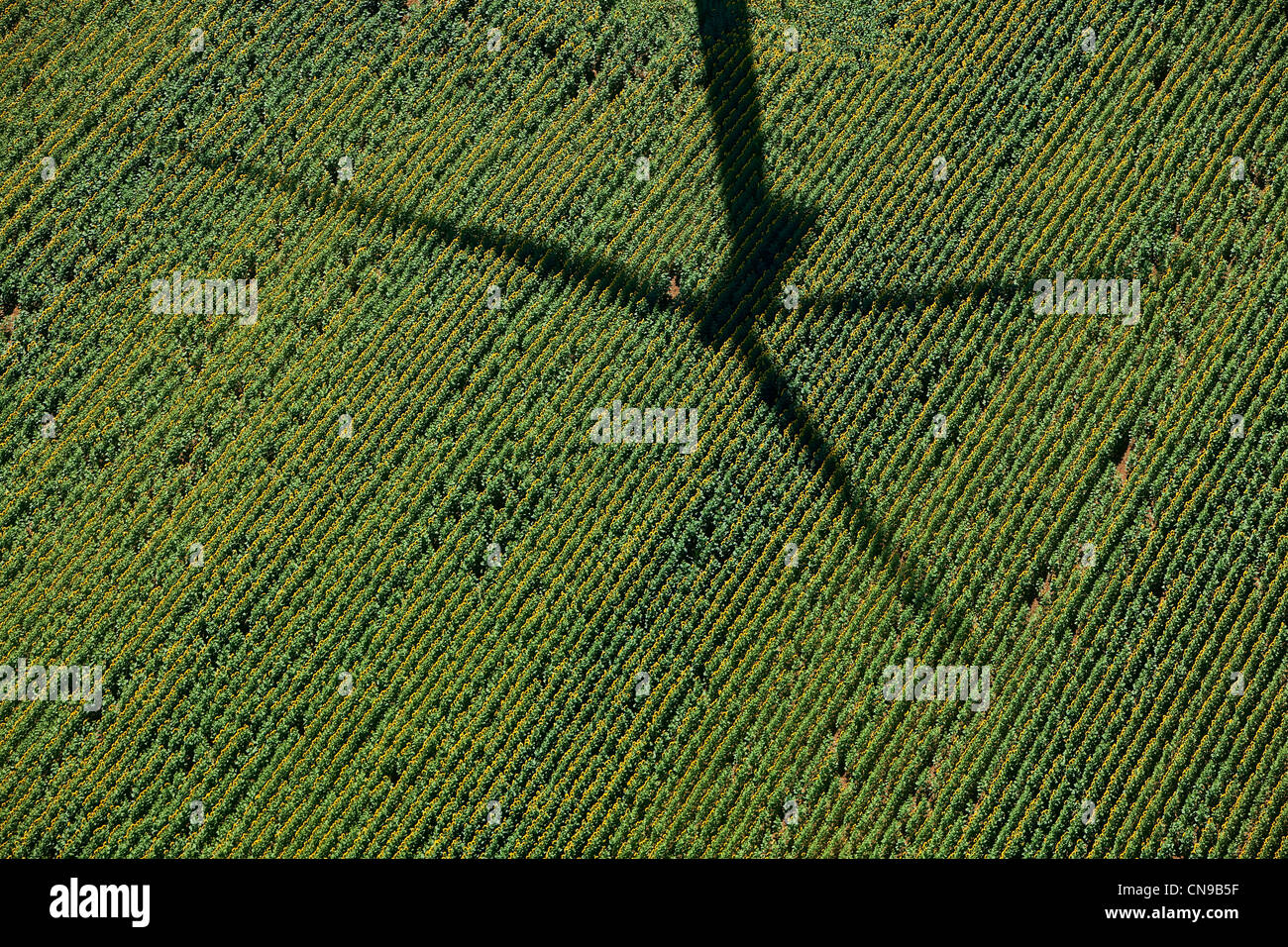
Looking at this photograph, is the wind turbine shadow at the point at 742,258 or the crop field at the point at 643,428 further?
the wind turbine shadow at the point at 742,258

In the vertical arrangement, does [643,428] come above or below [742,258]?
below

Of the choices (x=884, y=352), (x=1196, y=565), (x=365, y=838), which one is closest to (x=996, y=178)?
(x=884, y=352)

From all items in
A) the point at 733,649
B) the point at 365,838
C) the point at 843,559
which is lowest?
the point at 365,838

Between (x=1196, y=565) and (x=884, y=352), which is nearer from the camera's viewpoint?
(x=1196, y=565)

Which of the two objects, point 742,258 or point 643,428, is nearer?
point 643,428

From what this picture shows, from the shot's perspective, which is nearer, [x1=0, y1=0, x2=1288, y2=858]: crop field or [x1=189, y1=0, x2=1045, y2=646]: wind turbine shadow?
[x1=0, y1=0, x2=1288, y2=858]: crop field

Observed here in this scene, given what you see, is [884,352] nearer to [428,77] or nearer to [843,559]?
[843,559]
